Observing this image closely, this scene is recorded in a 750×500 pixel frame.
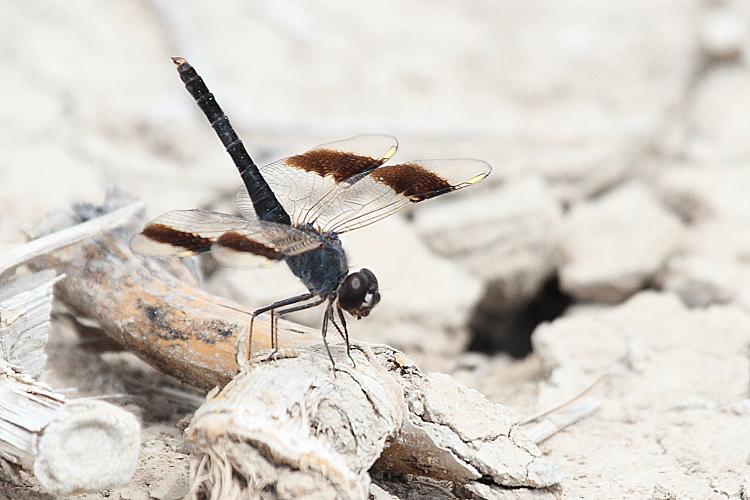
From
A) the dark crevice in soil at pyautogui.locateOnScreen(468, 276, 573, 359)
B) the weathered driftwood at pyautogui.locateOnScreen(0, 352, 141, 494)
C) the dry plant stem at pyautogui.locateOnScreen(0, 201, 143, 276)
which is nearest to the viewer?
the weathered driftwood at pyautogui.locateOnScreen(0, 352, 141, 494)

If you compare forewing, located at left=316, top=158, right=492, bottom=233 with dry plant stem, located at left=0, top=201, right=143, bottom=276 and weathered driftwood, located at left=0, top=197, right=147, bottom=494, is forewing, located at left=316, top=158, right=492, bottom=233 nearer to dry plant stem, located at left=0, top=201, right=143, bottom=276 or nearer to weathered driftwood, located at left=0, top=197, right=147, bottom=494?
dry plant stem, located at left=0, top=201, right=143, bottom=276

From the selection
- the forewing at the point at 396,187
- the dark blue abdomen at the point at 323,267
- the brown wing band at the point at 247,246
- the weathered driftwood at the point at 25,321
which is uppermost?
the forewing at the point at 396,187

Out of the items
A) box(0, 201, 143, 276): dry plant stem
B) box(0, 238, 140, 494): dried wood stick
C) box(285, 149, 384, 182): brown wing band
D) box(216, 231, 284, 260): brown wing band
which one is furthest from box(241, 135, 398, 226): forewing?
box(0, 238, 140, 494): dried wood stick

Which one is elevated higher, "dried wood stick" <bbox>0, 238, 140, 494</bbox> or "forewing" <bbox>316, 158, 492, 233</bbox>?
"forewing" <bbox>316, 158, 492, 233</bbox>

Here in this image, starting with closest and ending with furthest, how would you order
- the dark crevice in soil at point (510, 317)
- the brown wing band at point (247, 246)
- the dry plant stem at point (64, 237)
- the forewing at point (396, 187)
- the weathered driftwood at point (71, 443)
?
the weathered driftwood at point (71, 443)
the brown wing band at point (247, 246)
the dry plant stem at point (64, 237)
the forewing at point (396, 187)
the dark crevice in soil at point (510, 317)

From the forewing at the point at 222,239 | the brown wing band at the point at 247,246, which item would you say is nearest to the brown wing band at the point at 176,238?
the forewing at the point at 222,239

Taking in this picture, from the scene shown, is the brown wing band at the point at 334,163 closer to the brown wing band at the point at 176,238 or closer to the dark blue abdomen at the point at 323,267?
the dark blue abdomen at the point at 323,267

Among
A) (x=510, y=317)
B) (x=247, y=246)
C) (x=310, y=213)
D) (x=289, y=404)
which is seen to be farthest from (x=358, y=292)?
(x=510, y=317)
